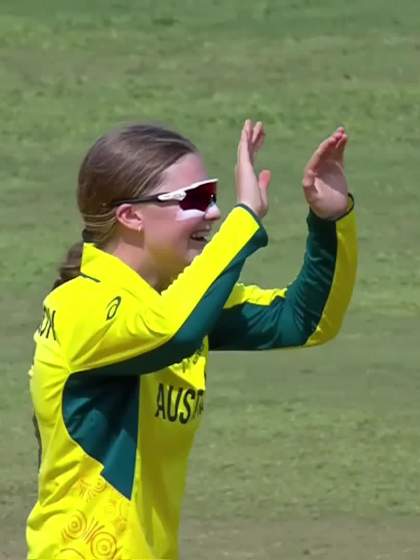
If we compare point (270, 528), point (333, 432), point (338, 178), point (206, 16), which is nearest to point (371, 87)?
point (206, 16)

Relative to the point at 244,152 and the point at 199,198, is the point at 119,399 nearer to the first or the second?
the point at 199,198

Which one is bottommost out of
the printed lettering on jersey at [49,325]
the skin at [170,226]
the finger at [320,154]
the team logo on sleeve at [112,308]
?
the printed lettering on jersey at [49,325]

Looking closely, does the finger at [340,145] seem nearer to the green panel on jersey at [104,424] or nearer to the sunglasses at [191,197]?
the sunglasses at [191,197]

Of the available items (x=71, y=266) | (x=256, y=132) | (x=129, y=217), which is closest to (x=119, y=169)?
(x=129, y=217)

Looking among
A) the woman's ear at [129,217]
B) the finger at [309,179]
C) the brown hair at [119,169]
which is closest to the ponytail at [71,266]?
the brown hair at [119,169]

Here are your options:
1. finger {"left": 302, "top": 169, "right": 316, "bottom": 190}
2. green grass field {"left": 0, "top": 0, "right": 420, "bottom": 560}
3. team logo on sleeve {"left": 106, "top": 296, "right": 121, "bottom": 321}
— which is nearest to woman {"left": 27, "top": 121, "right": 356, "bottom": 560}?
team logo on sleeve {"left": 106, "top": 296, "right": 121, "bottom": 321}

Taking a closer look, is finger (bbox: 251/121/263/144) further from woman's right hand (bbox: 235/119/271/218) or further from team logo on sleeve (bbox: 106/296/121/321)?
team logo on sleeve (bbox: 106/296/121/321)

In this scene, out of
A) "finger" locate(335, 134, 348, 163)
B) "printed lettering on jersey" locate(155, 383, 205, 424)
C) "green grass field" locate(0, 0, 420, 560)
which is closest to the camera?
"printed lettering on jersey" locate(155, 383, 205, 424)

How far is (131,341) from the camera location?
372 cm

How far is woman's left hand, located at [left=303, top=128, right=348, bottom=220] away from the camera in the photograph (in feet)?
13.4

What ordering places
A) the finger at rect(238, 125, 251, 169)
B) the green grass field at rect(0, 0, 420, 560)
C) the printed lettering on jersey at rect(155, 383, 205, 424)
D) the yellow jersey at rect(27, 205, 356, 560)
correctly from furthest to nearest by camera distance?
the green grass field at rect(0, 0, 420, 560) < the finger at rect(238, 125, 251, 169) < the printed lettering on jersey at rect(155, 383, 205, 424) < the yellow jersey at rect(27, 205, 356, 560)

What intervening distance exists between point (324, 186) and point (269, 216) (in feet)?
25.5

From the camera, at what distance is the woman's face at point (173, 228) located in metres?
3.87

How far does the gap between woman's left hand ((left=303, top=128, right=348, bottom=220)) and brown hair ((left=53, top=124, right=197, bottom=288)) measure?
0.29 metres
